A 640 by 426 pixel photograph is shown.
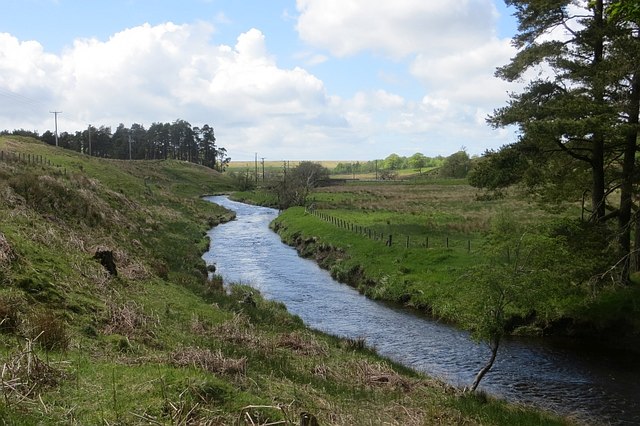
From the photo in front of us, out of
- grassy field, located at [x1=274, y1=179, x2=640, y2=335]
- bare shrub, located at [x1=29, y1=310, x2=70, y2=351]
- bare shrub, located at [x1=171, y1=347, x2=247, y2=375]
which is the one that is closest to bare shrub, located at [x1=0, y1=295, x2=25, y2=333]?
bare shrub, located at [x1=29, y1=310, x2=70, y2=351]

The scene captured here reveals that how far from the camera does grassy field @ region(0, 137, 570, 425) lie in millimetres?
9055

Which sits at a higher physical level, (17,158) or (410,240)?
(17,158)

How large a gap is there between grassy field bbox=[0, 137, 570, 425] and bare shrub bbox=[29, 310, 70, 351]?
0.03m

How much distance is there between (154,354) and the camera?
12953 mm

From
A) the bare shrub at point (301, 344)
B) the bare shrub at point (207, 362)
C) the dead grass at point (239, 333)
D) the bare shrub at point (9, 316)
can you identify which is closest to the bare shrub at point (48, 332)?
the bare shrub at point (9, 316)

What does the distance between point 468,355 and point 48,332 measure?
17.6m

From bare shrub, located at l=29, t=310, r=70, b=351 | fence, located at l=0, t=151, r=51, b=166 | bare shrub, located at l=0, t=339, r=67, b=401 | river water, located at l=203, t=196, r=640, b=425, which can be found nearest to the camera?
bare shrub, located at l=0, t=339, r=67, b=401

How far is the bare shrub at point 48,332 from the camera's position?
11386 mm

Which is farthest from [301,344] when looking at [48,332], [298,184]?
[298,184]

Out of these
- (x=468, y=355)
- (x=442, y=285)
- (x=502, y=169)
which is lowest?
(x=468, y=355)

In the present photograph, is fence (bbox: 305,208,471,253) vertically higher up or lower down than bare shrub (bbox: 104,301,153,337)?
lower down

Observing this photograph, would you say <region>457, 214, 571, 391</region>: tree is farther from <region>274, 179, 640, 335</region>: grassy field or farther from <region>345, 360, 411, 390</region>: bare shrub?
<region>345, 360, 411, 390</region>: bare shrub

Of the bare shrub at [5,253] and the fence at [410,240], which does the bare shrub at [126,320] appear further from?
the fence at [410,240]

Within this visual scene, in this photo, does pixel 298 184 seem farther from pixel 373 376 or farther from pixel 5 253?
pixel 373 376
